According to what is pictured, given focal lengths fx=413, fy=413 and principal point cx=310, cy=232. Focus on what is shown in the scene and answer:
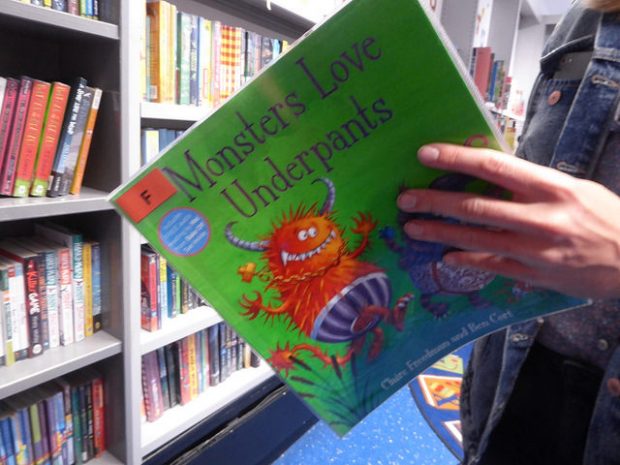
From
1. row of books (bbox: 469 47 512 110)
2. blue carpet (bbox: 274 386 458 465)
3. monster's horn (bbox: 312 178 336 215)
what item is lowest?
blue carpet (bbox: 274 386 458 465)

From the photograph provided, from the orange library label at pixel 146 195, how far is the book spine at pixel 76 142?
59 cm

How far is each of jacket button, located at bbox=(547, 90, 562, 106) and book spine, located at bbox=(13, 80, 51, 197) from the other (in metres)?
0.85

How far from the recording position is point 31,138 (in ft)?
2.56

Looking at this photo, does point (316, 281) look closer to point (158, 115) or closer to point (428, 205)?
point (428, 205)

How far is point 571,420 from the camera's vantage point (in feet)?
1.64

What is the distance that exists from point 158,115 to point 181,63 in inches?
7.3

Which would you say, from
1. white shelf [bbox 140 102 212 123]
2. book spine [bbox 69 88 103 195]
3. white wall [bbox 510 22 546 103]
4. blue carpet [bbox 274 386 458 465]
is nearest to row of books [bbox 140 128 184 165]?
white shelf [bbox 140 102 212 123]

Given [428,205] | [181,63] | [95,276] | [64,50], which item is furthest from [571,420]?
[64,50]

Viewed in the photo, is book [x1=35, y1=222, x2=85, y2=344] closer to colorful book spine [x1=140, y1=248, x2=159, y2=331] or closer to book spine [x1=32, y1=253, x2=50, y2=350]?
book spine [x1=32, y1=253, x2=50, y2=350]

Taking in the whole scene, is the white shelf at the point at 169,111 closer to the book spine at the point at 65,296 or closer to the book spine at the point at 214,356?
the book spine at the point at 65,296

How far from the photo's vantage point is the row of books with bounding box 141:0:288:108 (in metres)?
0.96

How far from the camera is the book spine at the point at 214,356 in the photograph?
1288 mm

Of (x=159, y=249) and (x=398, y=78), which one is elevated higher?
(x=398, y=78)

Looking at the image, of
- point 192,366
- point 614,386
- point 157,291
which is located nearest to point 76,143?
point 157,291
